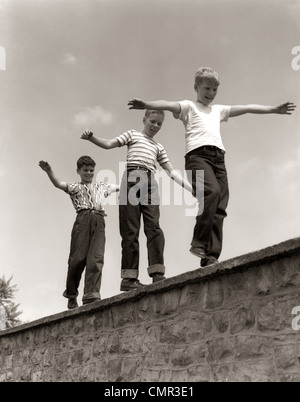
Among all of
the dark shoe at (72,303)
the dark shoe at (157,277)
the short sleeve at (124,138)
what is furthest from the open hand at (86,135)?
the dark shoe at (72,303)

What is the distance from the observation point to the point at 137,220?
16.0ft

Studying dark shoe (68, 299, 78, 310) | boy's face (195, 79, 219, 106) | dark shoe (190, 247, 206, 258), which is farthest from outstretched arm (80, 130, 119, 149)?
dark shoe (68, 299, 78, 310)

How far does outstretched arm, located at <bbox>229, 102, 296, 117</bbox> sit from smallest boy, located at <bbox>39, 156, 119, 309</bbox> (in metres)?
2.05

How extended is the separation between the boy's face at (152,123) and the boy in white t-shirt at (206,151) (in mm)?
552

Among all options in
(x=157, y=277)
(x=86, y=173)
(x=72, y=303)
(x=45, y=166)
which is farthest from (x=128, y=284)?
(x=45, y=166)

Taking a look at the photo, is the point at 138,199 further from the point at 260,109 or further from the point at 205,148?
the point at 260,109

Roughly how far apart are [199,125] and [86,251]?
7.12 feet

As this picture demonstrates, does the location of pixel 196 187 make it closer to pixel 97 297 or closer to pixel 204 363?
pixel 204 363

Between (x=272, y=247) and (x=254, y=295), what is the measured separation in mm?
374

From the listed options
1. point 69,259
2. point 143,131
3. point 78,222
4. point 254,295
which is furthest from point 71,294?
point 254,295

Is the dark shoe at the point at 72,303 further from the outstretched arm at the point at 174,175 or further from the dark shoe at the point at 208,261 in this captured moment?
the dark shoe at the point at 208,261

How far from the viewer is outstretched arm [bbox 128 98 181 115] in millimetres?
4215

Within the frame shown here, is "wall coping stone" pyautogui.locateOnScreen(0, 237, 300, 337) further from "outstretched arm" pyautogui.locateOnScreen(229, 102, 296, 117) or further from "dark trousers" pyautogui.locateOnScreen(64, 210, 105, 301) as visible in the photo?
"outstretched arm" pyautogui.locateOnScreen(229, 102, 296, 117)
